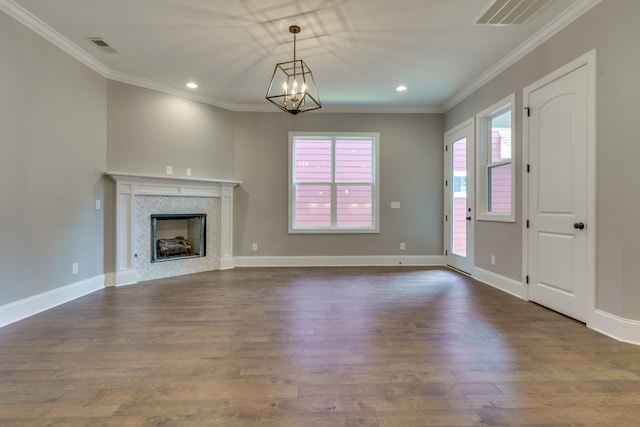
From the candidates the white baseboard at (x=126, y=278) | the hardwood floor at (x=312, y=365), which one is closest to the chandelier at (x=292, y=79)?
the hardwood floor at (x=312, y=365)

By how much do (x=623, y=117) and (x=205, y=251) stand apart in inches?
210

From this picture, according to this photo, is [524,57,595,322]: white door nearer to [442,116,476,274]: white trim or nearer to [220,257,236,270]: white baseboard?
[442,116,476,274]: white trim

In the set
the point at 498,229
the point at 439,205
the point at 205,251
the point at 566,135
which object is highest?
the point at 566,135

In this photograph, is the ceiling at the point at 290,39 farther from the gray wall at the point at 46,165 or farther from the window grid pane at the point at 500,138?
the window grid pane at the point at 500,138

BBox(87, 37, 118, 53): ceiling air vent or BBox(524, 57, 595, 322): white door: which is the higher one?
BBox(87, 37, 118, 53): ceiling air vent

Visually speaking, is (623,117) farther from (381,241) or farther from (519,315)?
(381,241)

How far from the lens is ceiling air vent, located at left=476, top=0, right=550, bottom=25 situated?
2607 millimetres

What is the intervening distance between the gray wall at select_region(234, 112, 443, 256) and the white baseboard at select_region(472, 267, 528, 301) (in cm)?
121

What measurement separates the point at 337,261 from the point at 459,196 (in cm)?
240

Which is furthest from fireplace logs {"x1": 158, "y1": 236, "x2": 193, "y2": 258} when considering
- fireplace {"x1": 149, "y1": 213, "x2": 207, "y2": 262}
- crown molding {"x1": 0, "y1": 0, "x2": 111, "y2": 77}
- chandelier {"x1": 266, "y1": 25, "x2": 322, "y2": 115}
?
chandelier {"x1": 266, "y1": 25, "x2": 322, "y2": 115}

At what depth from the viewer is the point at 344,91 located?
4688mm

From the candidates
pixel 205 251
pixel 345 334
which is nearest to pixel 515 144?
pixel 345 334

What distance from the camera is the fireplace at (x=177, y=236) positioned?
4566 millimetres

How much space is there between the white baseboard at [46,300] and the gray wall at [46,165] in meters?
0.06
